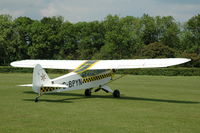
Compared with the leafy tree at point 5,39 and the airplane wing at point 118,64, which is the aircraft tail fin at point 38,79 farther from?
the leafy tree at point 5,39

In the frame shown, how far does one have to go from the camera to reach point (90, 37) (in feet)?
261

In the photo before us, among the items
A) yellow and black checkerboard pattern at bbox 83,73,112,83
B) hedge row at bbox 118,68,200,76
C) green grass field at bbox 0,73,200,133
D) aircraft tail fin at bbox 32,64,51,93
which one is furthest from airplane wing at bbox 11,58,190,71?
hedge row at bbox 118,68,200,76

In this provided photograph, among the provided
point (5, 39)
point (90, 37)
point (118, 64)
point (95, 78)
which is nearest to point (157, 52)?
point (90, 37)

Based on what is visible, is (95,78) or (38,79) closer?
(38,79)

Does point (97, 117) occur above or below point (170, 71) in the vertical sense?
below

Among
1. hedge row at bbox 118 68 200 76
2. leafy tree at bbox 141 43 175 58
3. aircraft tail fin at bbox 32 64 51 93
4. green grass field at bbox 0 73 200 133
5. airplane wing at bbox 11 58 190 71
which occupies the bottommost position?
green grass field at bbox 0 73 200 133

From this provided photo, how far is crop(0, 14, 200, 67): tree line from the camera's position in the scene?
74688mm

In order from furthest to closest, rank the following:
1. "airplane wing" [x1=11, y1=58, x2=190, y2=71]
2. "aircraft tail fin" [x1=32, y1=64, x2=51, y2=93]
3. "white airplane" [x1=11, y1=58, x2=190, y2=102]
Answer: "airplane wing" [x1=11, y1=58, x2=190, y2=71] < "white airplane" [x1=11, y1=58, x2=190, y2=102] < "aircraft tail fin" [x1=32, y1=64, x2=51, y2=93]

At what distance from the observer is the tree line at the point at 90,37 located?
74688 mm

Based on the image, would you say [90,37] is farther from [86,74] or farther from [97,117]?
[97,117]

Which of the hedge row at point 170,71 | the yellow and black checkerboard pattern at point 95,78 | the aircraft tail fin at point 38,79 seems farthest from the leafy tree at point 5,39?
the aircraft tail fin at point 38,79

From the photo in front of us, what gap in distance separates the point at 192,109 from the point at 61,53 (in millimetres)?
60792

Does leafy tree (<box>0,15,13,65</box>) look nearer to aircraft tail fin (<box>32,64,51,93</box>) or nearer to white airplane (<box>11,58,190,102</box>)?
white airplane (<box>11,58,190,102</box>)

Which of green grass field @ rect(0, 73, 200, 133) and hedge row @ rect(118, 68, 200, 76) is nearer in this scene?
green grass field @ rect(0, 73, 200, 133)
